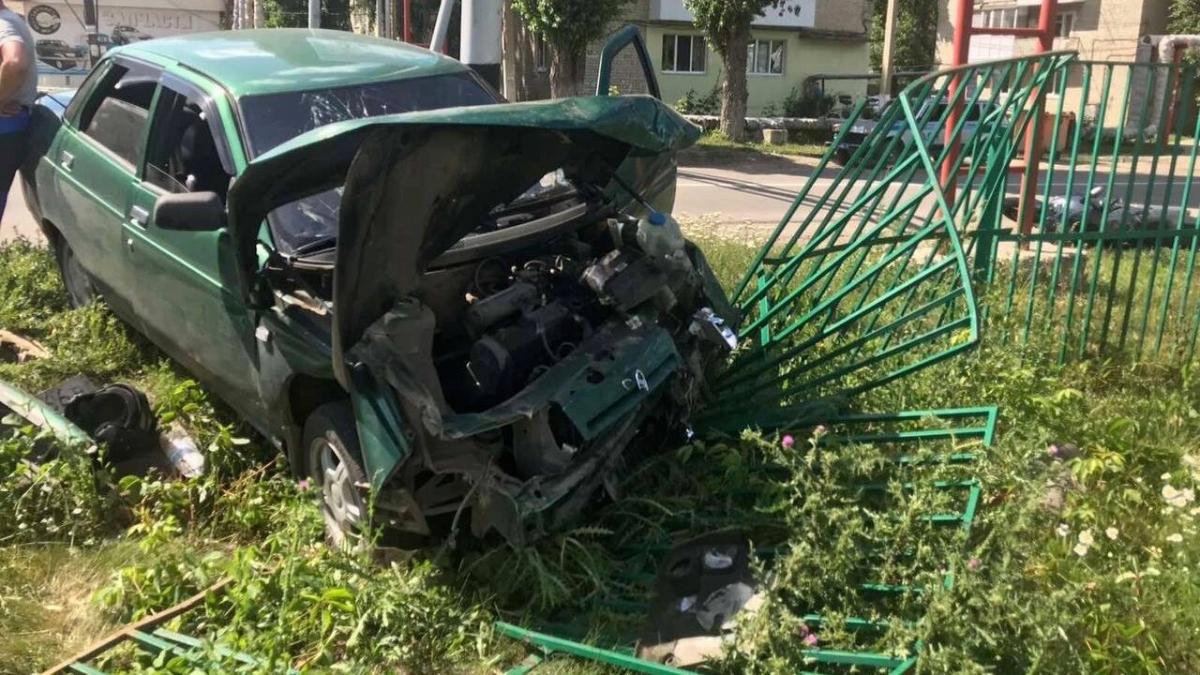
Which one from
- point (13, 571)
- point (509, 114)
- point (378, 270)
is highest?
point (509, 114)

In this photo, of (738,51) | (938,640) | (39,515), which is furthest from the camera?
(738,51)

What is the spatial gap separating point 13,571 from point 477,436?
6.14 ft

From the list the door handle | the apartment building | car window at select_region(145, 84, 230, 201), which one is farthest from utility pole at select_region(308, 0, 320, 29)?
the door handle

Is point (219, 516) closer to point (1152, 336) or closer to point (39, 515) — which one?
point (39, 515)

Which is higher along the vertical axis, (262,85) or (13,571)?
(262,85)

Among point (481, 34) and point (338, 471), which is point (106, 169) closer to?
point (338, 471)

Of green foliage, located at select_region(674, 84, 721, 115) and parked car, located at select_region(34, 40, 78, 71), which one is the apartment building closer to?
green foliage, located at select_region(674, 84, 721, 115)

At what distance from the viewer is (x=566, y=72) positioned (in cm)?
1873

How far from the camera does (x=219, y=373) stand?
4285 millimetres

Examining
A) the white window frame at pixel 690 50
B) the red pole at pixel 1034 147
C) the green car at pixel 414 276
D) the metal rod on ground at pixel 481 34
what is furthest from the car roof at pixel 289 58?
the white window frame at pixel 690 50

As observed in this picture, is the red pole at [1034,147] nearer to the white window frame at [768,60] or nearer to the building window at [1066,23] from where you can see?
the white window frame at [768,60]

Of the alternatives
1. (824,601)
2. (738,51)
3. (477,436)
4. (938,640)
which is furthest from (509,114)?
(738,51)

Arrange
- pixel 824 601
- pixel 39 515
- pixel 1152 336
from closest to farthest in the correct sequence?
pixel 824 601 → pixel 39 515 → pixel 1152 336

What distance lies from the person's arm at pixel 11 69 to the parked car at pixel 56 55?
27.0m
